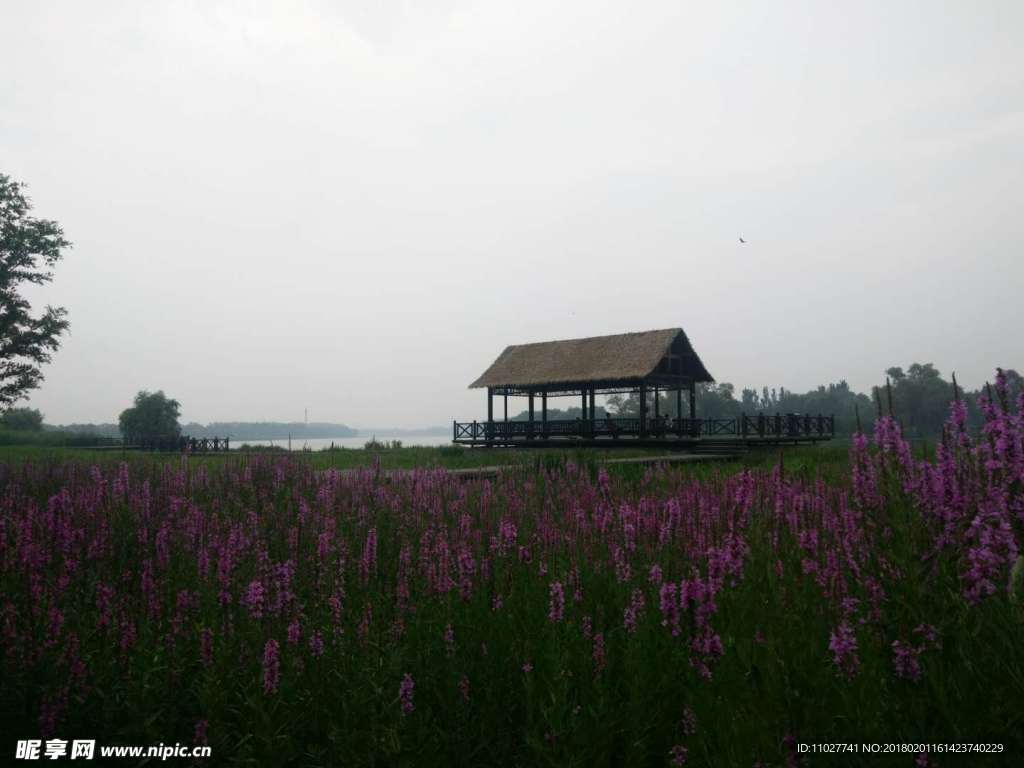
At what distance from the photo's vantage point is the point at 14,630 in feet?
13.3

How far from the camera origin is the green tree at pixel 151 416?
59125 mm

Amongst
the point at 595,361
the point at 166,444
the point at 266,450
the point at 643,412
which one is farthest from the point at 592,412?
the point at 166,444

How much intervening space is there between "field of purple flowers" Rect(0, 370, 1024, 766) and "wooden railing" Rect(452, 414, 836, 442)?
26.1 m

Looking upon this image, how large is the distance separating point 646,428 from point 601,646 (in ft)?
91.4

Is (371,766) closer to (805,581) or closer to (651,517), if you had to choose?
(805,581)

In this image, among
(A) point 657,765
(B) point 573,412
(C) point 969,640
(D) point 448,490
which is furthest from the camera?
(B) point 573,412

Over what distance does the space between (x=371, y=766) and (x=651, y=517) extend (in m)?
3.42

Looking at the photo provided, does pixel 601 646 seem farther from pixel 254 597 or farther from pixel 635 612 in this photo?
pixel 254 597

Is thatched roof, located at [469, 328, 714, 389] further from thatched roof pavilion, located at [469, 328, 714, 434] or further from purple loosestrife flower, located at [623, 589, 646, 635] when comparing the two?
purple loosestrife flower, located at [623, 589, 646, 635]

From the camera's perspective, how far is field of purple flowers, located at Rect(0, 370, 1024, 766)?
3.00 m

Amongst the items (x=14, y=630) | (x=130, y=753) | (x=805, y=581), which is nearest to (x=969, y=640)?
(x=805, y=581)

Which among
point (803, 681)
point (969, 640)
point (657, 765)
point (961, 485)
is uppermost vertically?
point (961, 485)

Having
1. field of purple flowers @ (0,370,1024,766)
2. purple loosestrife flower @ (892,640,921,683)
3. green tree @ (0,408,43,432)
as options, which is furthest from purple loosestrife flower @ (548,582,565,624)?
green tree @ (0,408,43,432)

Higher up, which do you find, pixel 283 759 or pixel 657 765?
pixel 283 759
